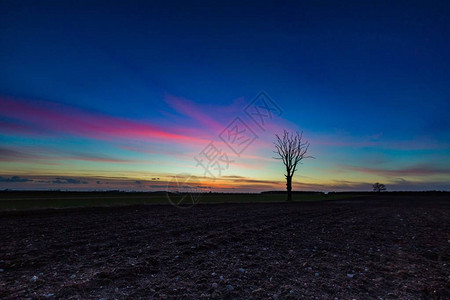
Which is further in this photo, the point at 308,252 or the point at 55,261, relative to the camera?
the point at 308,252

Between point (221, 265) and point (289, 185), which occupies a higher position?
point (289, 185)

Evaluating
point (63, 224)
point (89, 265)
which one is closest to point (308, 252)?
point (89, 265)

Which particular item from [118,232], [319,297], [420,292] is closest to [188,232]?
[118,232]

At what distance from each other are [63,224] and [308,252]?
14230mm

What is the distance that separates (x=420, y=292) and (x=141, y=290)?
6.40 m

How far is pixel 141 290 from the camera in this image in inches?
228

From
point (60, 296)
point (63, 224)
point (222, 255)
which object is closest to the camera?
point (60, 296)

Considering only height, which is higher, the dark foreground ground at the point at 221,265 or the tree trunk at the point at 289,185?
the tree trunk at the point at 289,185

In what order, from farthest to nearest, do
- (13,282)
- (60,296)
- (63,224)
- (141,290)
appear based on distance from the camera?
1. (63,224)
2. (13,282)
3. (141,290)
4. (60,296)

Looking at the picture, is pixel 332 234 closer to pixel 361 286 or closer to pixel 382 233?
pixel 382 233

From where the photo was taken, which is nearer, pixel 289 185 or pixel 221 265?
pixel 221 265

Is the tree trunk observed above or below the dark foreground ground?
above

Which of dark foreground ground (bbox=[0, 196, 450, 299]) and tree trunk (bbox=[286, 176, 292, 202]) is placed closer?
dark foreground ground (bbox=[0, 196, 450, 299])

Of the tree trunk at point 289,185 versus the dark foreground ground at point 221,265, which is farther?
the tree trunk at point 289,185
